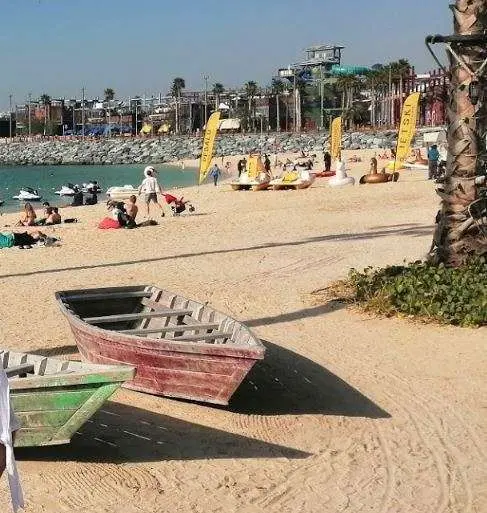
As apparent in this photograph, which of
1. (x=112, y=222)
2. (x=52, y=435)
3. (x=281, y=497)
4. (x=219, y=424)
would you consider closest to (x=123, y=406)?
(x=219, y=424)

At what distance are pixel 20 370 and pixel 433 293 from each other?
5.69m

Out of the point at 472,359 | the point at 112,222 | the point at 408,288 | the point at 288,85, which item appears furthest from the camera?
the point at 288,85

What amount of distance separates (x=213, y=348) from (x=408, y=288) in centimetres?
462

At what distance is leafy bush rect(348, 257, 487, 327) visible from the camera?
10141mm

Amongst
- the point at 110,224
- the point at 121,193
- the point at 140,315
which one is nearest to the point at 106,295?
the point at 140,315

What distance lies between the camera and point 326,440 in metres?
6.79

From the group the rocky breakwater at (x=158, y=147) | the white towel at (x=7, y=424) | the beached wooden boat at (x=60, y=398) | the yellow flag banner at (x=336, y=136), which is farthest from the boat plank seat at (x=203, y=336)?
the rocky breakwater at (x=158, y=147)

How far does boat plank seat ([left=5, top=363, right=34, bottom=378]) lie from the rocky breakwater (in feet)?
265

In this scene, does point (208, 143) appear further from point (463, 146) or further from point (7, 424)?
point (7, 424)

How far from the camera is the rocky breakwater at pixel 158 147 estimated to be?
97.6m

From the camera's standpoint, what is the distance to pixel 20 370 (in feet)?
21.1

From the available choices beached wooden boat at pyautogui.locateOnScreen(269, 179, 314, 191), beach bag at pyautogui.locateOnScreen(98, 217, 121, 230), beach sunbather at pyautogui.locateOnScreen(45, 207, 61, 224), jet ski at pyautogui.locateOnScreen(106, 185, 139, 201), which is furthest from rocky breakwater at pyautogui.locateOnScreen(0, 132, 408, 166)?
beach bag at pyautogui.locateOnScreen(98, 217, 121, 230)

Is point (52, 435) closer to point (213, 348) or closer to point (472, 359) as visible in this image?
point (213, 348)

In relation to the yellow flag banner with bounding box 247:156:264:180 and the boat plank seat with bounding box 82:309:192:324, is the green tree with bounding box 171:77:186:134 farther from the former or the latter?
the boat plank seat with bounding box 82:309:192:324
